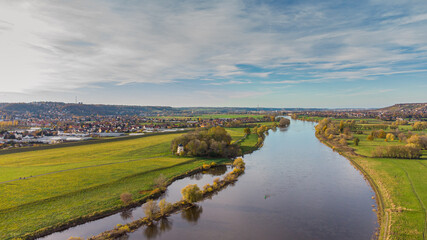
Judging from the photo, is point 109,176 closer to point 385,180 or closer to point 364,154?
point 385,180

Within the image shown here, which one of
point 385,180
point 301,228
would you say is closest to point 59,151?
point 301,228

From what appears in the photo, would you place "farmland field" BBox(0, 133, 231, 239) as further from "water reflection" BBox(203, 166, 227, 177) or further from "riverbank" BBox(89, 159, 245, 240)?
"riverbank" BBox(89, 159, 245, 240)

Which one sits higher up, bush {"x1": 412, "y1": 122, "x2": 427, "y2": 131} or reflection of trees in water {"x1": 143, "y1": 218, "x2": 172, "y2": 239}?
bush {"x1": 412, "y1": 122, "x2": 427, "y2": 131}

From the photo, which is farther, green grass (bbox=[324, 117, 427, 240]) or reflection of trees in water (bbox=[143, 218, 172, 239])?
Answer: reflection of trees in water (bbox=[143, 218, 172, 239])

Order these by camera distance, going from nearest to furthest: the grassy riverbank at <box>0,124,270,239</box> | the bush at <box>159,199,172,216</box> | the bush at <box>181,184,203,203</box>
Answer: the grassy riverbank at <box>0,124,270,239</box>
the bush at <box>159,199,172,216</box>
the bush at <box>181,184,203,203</box>

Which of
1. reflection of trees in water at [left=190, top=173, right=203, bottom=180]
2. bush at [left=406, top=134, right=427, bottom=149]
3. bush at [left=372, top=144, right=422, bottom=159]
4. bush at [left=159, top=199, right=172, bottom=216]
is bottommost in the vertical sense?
reflection of trees in water at [left=190, top=173, right=203, bottom=180]

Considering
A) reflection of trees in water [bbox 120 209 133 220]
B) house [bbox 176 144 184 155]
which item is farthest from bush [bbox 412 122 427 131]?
reflection of trees in water [bbox 120 209 133 220]

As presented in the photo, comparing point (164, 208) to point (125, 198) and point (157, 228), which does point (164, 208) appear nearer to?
point (157, 228)
